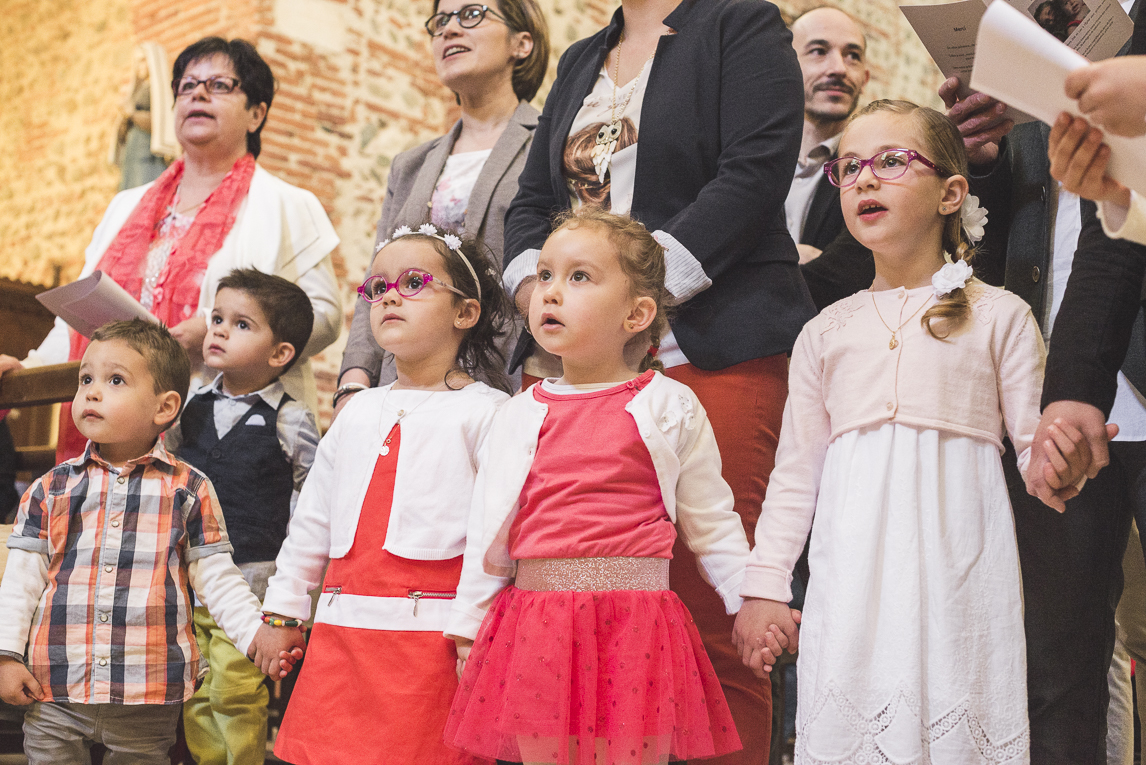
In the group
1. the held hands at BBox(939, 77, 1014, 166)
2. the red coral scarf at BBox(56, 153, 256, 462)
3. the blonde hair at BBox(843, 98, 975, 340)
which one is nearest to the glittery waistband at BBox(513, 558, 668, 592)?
the blonde hair at BBox(843, 98, 975, 340)

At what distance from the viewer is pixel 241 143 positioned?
3.22m

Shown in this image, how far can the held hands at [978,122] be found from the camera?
2.01 meters

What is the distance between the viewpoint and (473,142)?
9.36ft

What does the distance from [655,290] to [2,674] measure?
1441mm

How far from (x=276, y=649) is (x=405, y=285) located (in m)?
0.76

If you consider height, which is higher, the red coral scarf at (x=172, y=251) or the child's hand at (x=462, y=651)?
the red coral scarf at (x=172, y=251)

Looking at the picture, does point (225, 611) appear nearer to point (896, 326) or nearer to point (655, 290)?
point (655, 290)

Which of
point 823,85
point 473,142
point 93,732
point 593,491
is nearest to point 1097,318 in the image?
point 593,491

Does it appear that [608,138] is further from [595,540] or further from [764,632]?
[764,632]

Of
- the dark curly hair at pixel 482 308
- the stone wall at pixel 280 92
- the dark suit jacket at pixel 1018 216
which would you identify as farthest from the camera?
the stone wall at pixel 280 92

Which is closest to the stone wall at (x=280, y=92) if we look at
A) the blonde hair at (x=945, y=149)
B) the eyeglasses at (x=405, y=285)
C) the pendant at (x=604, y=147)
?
the eyeglasses at (x=405, y=285)

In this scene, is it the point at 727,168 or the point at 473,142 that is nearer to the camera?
the point at 727,168

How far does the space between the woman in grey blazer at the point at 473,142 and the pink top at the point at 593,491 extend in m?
0.75

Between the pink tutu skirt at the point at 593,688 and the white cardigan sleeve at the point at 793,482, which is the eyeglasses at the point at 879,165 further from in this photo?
the pink tutu skirt at the point at 593,688
